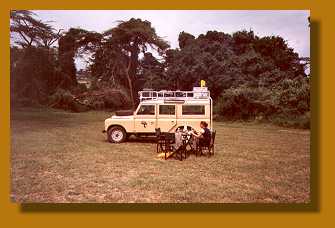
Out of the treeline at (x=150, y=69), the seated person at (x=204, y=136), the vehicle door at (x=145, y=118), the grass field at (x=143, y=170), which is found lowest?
the grass field at (x=143, y=170)

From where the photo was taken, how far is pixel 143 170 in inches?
425

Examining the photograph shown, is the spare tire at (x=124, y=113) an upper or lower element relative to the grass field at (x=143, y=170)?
upper

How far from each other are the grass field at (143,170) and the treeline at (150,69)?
1037 millimetres

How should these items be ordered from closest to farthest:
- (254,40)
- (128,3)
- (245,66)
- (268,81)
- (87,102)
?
(128,3), (254,40), (87,102), (268,81), (245,66)

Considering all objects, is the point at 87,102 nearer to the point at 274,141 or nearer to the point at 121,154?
the point at 121,154

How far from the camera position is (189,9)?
9.18 meters

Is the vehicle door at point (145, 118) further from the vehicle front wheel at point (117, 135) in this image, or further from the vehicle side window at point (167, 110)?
the vehicle front wheel at point (117, 135)

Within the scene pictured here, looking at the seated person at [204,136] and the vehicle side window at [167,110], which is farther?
the vehicle side window at [167,110]

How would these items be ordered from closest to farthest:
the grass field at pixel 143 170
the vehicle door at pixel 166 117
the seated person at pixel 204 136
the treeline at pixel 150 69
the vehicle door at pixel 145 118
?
the grass field at pixel 143 170 < the treeline at pixel 150 69 < the seated person at pixel 204 136 < the vehicle door at pixel 166 117 < the vehicle door at pixel 145 118

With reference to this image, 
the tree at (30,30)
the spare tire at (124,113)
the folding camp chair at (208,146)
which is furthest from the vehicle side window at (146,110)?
the tree at (30,30)

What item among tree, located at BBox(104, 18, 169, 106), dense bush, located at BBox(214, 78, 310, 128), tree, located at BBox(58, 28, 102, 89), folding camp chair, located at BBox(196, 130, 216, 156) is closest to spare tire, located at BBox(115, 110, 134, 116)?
tree, located at BBox(104, 18, 169, 106)

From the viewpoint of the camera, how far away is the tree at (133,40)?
1131 centimetres

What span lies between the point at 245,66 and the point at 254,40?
5.01 metres

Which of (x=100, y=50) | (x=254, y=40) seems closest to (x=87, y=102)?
(x=100, y=50)
